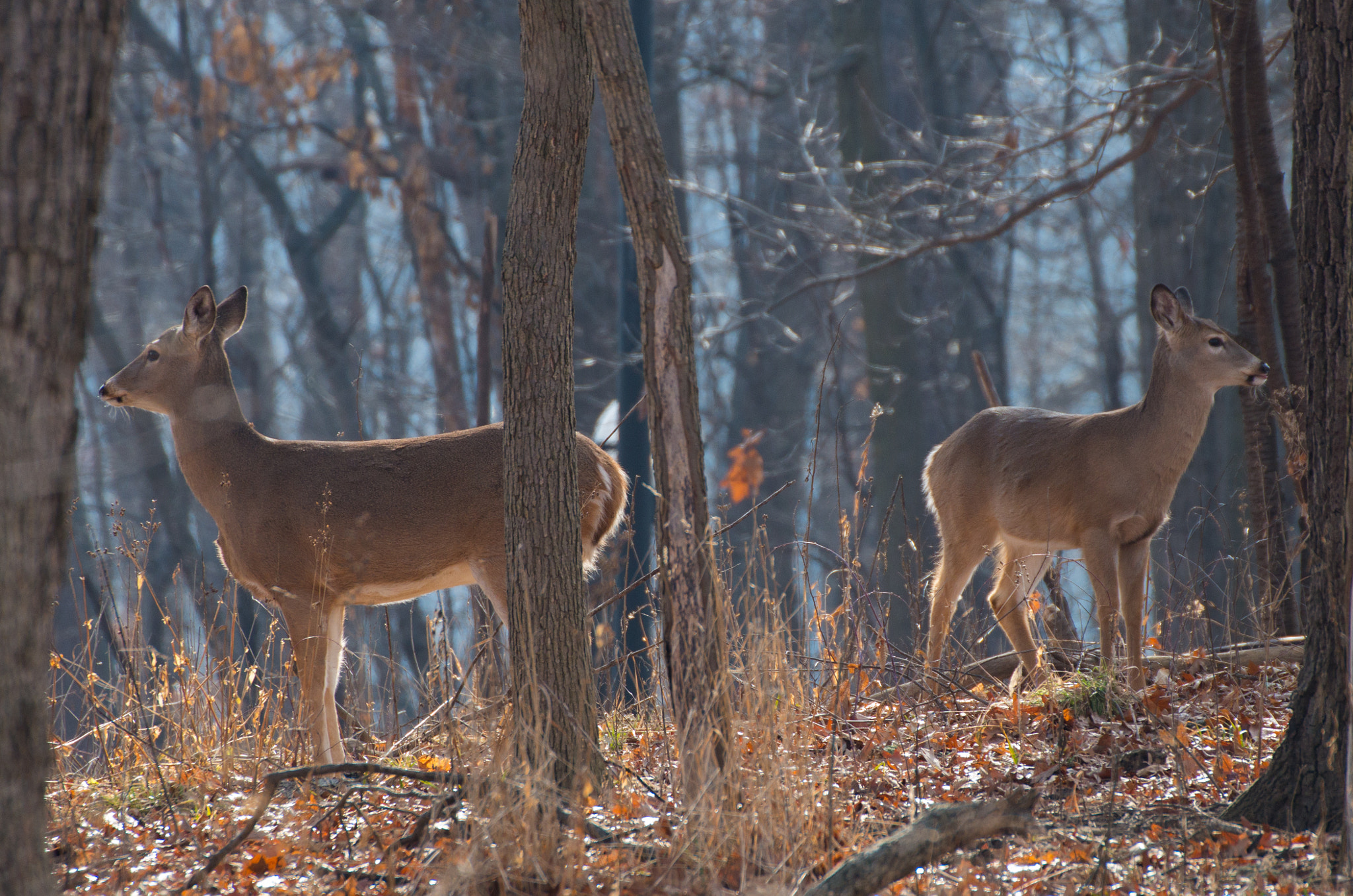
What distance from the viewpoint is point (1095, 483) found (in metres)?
6.52

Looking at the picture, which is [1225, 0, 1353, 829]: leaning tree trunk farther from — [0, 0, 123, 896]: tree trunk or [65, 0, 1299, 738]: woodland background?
Answer: [65, 0, 1299, 738]: woodland background

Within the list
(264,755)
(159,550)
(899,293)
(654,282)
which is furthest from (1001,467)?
(159,550)

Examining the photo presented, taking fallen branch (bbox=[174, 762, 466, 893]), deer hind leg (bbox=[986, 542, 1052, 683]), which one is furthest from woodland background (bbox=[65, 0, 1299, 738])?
fallen branch (bbox=[174, 762, 466, 893])

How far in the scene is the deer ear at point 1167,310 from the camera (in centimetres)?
668

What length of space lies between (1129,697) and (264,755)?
3.96m

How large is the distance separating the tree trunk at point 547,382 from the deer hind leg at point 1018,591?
10.4ft

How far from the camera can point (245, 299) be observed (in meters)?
7.31

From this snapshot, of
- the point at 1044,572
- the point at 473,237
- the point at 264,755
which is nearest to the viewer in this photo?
the point at 264,755

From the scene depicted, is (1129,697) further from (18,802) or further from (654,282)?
(18,802)

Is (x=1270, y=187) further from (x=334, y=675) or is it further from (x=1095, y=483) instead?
(x=334, y=675)

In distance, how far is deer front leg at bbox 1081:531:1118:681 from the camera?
20.2ft

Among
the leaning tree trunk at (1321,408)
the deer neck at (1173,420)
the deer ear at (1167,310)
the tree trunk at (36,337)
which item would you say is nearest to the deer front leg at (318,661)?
the tree trunk at (36,337)

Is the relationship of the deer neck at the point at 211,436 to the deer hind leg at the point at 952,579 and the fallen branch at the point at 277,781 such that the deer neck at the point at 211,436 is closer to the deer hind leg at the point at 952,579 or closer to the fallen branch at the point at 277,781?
the fallen branch at the point at 277,781

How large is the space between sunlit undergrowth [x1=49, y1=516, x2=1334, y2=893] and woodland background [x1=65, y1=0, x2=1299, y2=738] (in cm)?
864
